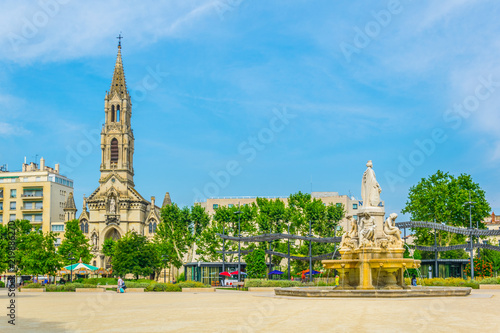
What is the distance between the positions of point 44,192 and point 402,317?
333 ft

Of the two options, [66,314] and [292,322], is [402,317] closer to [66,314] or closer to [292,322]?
[292,322]

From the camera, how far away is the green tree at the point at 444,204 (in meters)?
69.5

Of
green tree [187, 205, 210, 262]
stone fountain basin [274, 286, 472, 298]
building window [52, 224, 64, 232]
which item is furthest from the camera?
building window [52, 224, 64, 232]

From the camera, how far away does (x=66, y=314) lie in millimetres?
19703

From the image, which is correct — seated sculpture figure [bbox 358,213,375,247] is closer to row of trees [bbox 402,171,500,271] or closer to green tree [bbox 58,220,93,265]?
row of trees [bbox 402,171,500,271]

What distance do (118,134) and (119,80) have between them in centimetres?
1160

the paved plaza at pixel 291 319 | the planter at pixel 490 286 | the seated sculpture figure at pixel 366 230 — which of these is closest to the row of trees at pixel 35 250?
the seated sculpture figure at pixel 366 230

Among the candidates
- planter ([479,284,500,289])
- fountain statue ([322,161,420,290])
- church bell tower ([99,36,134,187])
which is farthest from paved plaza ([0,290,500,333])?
church bell tower ([99,36,134,187])

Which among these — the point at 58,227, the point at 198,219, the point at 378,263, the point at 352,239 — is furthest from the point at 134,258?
the point at 378,263

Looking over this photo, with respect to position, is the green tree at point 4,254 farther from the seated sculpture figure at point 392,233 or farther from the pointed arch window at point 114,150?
the seated sculpture figure at point 392,233

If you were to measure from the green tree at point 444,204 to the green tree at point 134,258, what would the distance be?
3190 centimetres

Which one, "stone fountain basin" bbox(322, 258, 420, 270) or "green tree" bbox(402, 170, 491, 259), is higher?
"green tree" bbox(402, 170, 491, 259)

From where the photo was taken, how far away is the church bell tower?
366 ft

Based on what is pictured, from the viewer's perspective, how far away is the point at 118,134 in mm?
112875
